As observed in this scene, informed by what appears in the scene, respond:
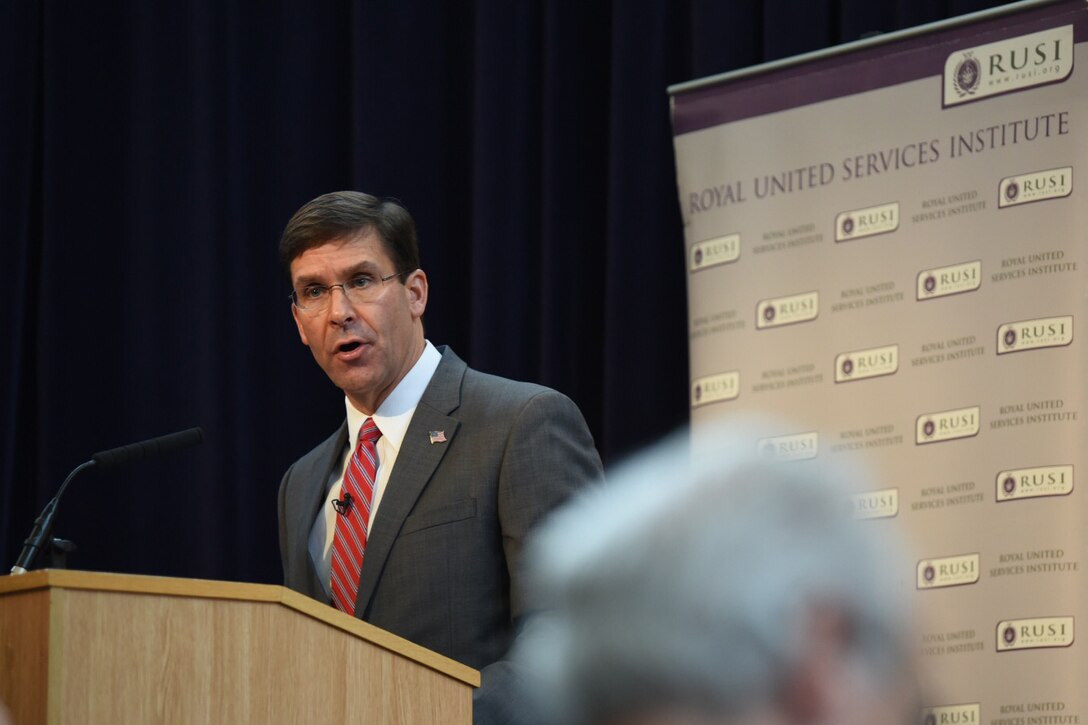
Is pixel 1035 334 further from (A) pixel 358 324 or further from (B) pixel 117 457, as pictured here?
(B) pixel 117 457

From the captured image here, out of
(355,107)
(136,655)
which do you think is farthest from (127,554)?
(136,655)

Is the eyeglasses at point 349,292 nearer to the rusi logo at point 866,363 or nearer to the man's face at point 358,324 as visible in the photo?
the man's face at point 358,324

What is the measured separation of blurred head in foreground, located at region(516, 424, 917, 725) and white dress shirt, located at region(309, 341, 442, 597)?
2.24 metres

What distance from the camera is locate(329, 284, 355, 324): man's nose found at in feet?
10.2

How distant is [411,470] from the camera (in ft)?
9.62

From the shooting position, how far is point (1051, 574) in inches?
140

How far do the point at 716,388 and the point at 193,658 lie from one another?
8.22 ft

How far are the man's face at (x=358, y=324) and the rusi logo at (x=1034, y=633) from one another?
62.1 inches

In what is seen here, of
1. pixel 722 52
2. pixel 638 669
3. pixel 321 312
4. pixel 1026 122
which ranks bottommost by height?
pixel 638 669

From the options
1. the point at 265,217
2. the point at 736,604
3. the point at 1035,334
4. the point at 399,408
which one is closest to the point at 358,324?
the point at 399,408

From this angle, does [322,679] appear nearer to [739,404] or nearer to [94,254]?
[739,404]

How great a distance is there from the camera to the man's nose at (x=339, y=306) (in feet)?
10.2

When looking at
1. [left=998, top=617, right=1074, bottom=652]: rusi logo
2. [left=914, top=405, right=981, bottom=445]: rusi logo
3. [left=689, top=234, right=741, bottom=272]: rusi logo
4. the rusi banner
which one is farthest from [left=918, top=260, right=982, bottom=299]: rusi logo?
[left=998, top=617, right=1074, bottom=652]: rusi logo

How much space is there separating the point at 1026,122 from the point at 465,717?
2289 mm
